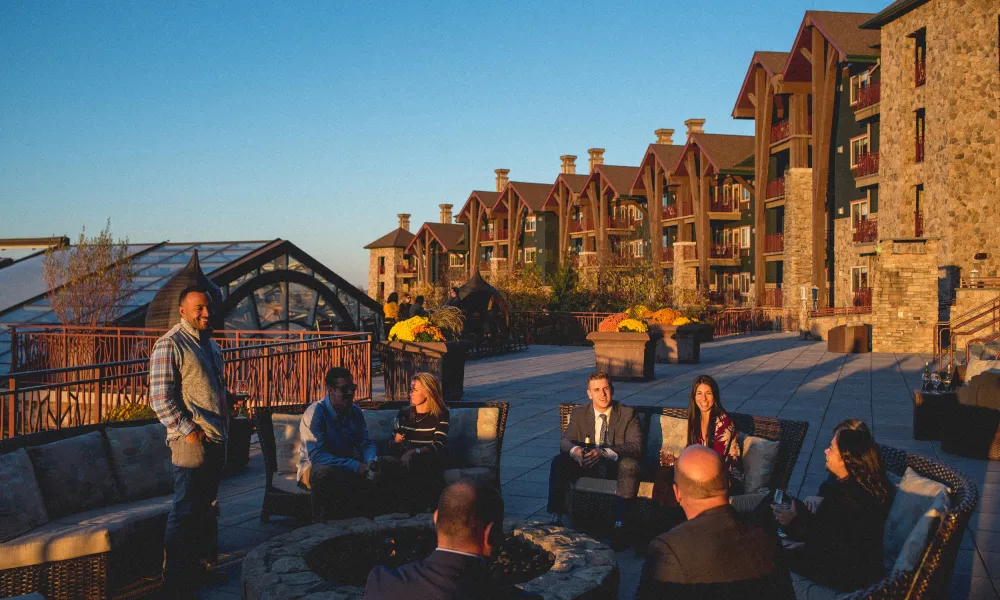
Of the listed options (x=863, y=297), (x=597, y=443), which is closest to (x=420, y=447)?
(x=597, y=443)

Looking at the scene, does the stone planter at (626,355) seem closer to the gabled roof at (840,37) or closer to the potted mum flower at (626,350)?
the potted mum flower at (626,350)

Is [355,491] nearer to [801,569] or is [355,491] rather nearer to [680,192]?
[801,569]

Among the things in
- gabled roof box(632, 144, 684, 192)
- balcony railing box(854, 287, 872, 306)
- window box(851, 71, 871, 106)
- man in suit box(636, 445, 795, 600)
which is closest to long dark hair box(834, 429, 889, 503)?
man in suit box(636, 445, 795, 600)

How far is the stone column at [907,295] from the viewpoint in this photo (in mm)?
21781

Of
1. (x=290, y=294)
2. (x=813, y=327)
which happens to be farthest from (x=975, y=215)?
(x=290, y=294)

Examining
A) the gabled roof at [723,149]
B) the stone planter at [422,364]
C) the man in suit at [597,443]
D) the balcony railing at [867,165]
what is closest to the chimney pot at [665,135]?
the gabled roof at [723,149]

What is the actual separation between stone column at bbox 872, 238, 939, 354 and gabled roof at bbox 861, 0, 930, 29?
855 cm

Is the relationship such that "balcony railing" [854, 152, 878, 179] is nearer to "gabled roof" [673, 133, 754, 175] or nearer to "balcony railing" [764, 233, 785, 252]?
"balcony railing" [764, 233, 785, 252]

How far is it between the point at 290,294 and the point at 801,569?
18.7m

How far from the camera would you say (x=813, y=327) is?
93.9ft

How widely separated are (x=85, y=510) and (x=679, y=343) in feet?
53.0

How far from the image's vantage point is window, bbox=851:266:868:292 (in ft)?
104

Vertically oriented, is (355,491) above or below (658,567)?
below

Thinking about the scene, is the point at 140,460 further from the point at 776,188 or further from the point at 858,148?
the point at 776,188
